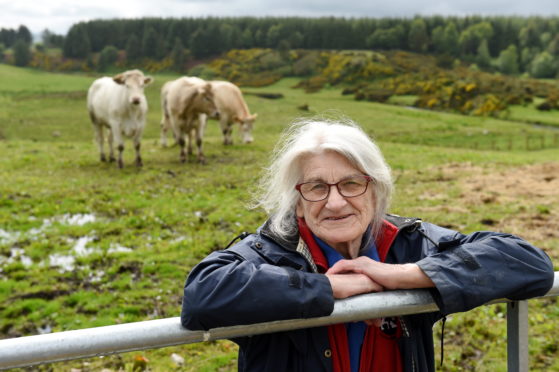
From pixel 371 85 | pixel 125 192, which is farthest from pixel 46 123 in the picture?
pixel 371 85

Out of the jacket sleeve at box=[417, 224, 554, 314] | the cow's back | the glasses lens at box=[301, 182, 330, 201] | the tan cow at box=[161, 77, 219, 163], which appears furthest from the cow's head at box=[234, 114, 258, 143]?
the jacket sleeve at box=[417, 224, 554, 314]

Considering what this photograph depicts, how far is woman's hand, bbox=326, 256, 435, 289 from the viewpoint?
226 cm

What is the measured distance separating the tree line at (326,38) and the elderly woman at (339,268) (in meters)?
98.0

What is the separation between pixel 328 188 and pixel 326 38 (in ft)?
385

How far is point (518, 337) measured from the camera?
2.28 m

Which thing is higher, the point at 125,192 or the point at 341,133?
the point at 341,133

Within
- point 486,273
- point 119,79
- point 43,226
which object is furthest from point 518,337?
point 119,79

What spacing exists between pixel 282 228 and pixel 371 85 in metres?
65.6

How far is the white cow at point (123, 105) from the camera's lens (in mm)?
14992

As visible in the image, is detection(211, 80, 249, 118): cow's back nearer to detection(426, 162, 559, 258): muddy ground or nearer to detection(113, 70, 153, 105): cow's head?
detection(113, 70, 153, 105): cow's head

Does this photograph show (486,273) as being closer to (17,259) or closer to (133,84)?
(17,259)

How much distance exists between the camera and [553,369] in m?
5.17

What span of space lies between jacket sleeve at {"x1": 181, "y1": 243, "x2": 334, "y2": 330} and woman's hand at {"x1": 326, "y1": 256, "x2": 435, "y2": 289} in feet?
0.73

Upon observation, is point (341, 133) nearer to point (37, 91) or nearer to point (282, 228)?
point (282, 228)
